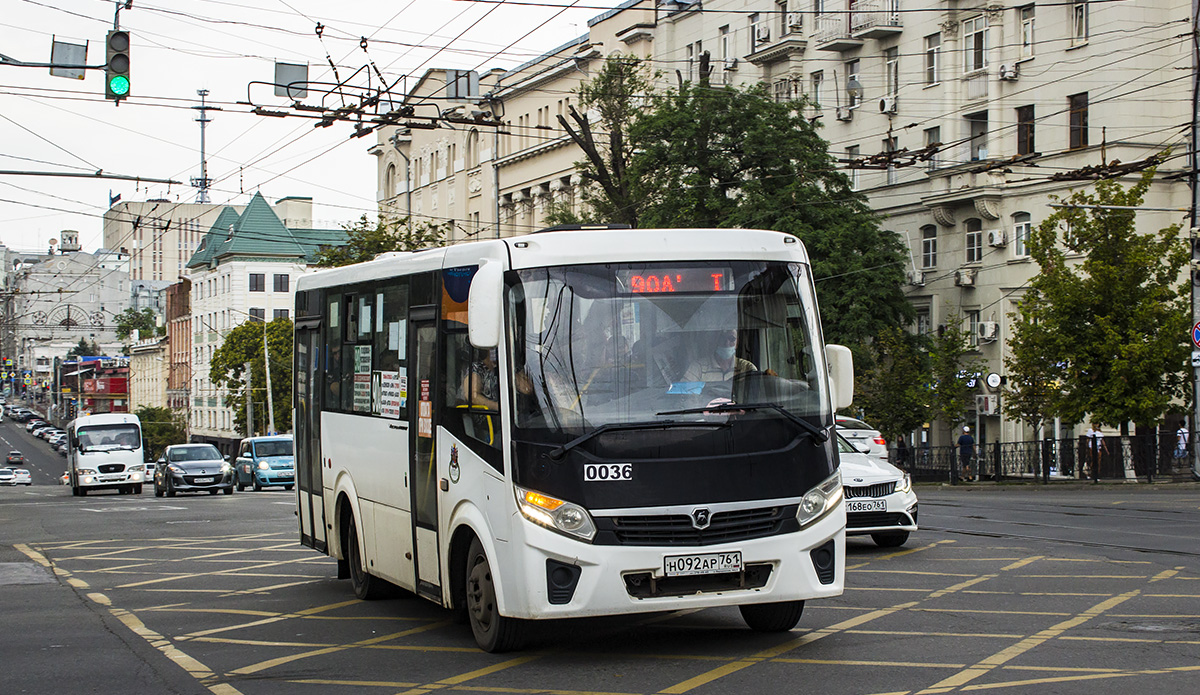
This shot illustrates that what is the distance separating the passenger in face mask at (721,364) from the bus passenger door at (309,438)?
549 cm

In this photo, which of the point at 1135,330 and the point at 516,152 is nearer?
the point at 1135,330

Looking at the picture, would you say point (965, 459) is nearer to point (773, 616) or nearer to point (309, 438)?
point (309, 438)

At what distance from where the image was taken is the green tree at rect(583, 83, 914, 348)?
4350 cm

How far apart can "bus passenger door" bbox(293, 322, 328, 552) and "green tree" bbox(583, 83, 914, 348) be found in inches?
1138

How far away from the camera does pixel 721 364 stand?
9352 millimetres

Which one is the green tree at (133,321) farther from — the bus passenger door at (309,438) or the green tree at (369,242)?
the bus passenger door at (309,438)

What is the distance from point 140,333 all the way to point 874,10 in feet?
352

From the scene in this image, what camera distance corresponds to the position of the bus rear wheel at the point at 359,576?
12695 millimetres

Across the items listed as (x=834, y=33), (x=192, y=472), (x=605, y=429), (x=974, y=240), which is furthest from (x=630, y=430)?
(x=834, y=33)

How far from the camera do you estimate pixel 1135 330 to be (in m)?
34.6

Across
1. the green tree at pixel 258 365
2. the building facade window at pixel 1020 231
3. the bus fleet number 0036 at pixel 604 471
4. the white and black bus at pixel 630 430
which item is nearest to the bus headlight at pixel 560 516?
the white and black bus at pixel 630 430

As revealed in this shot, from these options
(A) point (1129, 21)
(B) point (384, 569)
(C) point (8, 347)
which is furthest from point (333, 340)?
(C) point (8, 347)

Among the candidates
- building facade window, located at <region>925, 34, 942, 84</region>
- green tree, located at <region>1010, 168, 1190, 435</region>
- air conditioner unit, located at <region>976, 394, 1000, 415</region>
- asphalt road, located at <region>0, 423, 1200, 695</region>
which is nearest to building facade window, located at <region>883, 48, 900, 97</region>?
building facade window, located at <region>925, 34, 942, 84</region>

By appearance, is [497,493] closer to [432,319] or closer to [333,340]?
[432,319]
